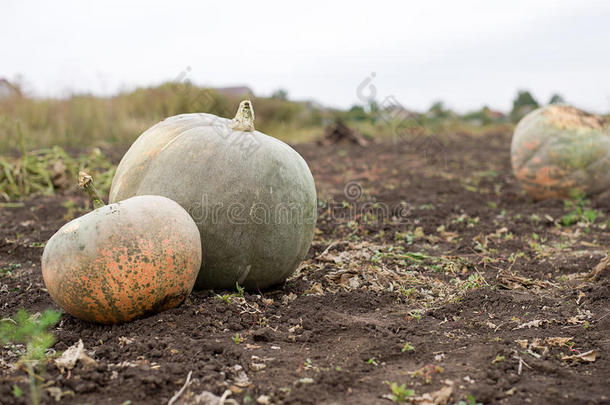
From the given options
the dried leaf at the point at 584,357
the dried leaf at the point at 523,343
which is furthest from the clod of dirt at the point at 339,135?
the dried leaf at the point at 584,357

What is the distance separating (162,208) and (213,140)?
0.69 metres

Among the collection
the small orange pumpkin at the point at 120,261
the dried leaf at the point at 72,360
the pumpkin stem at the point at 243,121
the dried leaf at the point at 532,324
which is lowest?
the dried leaf at the point at 532,324

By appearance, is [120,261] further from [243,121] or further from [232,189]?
[243,121]

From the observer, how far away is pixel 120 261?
2955 mm

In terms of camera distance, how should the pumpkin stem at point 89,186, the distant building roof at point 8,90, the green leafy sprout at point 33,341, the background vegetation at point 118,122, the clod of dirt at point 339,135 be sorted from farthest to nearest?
the clod of dirt at point 339,135
the distant building roof at point 8,90
the background vegetation at point 118,122
the pumpkin stem at point 89,186
the green leafy sprout at point 33,341

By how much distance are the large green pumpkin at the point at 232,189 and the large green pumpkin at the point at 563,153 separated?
4196 millimetres

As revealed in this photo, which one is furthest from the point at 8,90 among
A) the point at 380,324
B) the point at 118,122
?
the point at 380,324

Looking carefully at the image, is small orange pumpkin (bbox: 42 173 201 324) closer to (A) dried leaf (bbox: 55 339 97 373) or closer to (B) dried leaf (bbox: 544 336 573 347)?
(A) dried leaf (bbox: 55 339 97 373)

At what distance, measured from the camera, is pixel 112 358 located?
2.70 m

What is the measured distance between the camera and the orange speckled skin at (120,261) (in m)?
2.96

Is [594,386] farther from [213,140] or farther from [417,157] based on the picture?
[417,157]

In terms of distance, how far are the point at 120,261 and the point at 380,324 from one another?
149cm

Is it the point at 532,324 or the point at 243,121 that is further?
the point at 243,121

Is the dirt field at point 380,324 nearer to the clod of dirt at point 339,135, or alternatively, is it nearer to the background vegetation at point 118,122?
the background vegetation at point 118,122
